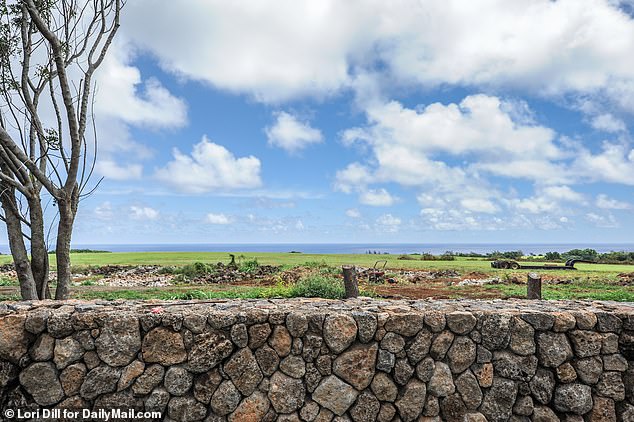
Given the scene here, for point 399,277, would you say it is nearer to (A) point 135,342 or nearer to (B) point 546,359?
(B) point 546,359

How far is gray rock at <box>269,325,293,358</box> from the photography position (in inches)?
231

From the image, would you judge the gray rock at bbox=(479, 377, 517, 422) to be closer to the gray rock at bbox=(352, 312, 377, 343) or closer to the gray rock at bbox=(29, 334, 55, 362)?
the gray rock at bbox=(352, 312, 377, 343)

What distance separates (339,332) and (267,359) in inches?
38.1

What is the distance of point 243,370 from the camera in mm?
5820

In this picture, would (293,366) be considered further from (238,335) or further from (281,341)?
(238,335)

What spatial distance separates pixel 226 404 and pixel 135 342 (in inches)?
53.7

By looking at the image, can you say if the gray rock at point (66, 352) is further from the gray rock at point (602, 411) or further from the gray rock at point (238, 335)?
the gray rock at point (602, 411)

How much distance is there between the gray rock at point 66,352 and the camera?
5.75 m

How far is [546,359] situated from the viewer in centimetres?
610

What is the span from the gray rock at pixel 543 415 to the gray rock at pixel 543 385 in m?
0.10

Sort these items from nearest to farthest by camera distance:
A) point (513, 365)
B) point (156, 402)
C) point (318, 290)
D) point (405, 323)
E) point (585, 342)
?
point (156, 402) < point (405, 323) < point (513, 365) < point (585, 342) < point (318, 290)

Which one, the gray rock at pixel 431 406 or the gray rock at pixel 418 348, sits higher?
the gray rock at pixel 418 348

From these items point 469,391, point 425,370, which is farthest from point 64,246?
point 469,391

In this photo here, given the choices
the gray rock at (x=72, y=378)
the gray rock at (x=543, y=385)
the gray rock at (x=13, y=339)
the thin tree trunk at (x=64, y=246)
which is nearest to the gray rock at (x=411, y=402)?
the gray rock at (x=543, y=385)
